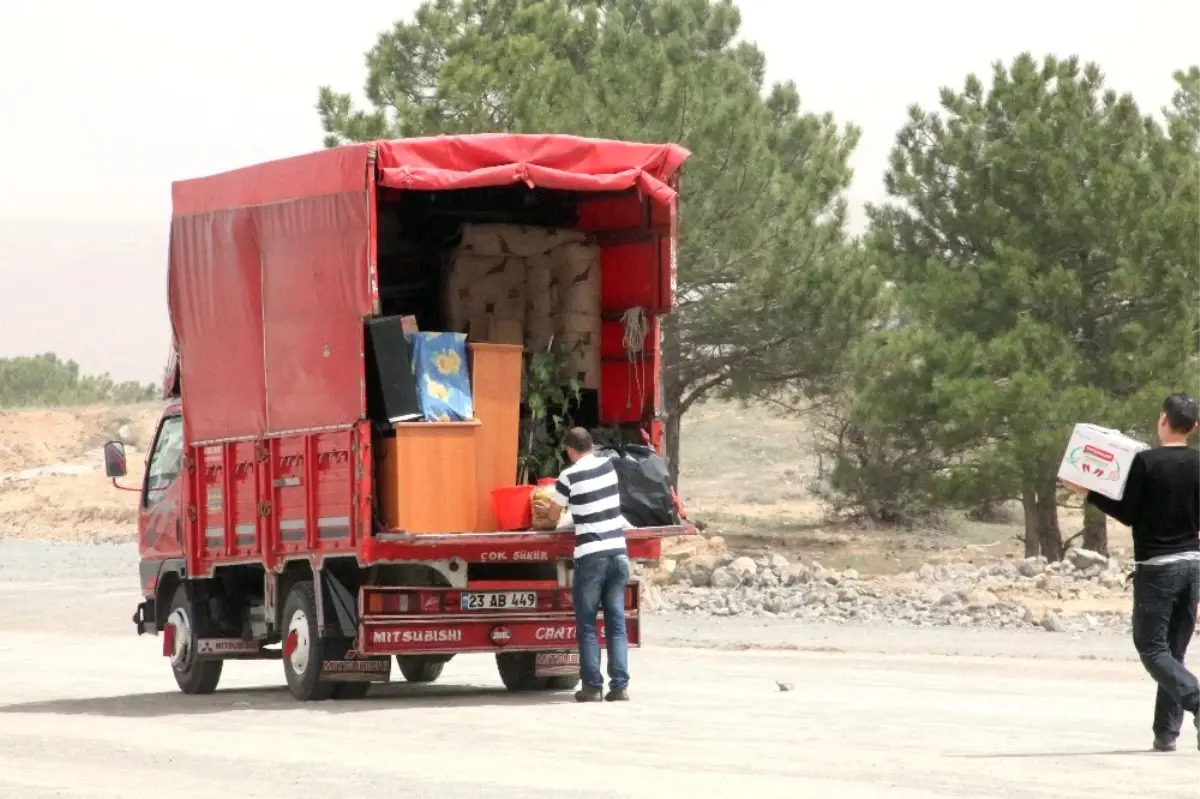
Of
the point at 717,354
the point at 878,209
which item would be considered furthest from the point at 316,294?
the point at 717,354

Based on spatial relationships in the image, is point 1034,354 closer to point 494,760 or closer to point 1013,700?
point 1013,700

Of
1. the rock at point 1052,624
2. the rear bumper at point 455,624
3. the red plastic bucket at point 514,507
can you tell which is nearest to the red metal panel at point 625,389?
the rear bumper at point 455,624

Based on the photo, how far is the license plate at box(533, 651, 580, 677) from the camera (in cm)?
1664

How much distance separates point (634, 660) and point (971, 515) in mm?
25725

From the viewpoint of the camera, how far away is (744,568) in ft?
103

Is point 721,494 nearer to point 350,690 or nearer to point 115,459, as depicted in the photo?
point 115,459

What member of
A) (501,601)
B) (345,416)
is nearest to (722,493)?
(501,601)

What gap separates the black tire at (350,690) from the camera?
16.0 meters

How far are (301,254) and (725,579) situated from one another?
54.4 feet

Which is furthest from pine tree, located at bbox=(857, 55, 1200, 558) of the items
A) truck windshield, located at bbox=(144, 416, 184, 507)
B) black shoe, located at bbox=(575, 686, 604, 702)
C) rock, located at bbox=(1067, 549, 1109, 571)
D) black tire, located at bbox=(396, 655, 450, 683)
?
black shoe, located at bbox=(575, 686, 604, 702)

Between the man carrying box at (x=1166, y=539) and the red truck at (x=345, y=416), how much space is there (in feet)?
15.9

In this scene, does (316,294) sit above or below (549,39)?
below

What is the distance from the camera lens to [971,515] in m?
45.4

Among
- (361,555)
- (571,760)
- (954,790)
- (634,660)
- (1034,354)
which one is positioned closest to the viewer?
(954,790)
